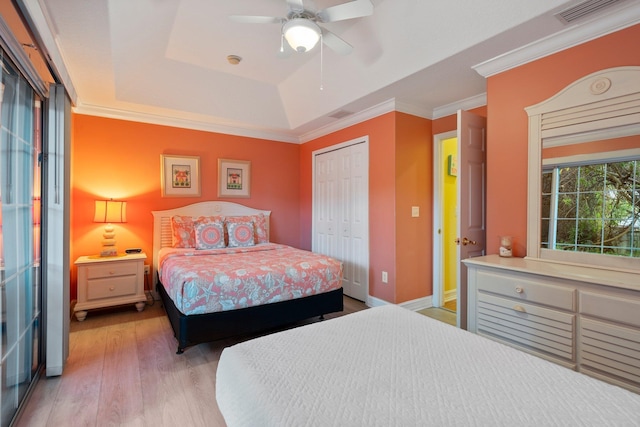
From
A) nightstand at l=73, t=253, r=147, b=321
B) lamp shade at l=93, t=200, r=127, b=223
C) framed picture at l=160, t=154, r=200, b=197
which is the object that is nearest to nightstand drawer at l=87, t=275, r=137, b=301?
nightstand at l=73, t=253, r=147, b=321

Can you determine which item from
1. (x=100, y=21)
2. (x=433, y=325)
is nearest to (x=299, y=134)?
(x=100, y=21)

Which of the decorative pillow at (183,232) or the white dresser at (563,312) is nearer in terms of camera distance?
the white dresser at (563,312)

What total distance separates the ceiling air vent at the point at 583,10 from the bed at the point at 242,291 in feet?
A: 8.32

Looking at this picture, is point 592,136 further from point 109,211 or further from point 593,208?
point 109,211

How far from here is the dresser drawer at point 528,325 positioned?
173 cm

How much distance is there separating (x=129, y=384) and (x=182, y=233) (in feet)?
6.58

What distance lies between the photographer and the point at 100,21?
217cm

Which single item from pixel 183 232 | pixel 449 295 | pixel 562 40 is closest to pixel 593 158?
pixel 562 40

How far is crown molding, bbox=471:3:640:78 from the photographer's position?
1788 millimetres

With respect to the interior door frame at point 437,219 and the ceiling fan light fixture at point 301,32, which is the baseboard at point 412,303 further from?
the ceiling fan light fixture at point 301,32

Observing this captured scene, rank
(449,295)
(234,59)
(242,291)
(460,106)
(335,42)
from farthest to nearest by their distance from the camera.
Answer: (449,295), (460,106), (234,59), (242,291), (335,42)

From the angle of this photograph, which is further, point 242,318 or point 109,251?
point 109,251

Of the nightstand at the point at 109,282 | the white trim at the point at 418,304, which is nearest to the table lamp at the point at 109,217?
the nightstand at the point at 109,282

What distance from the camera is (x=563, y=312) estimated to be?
5.68ft
